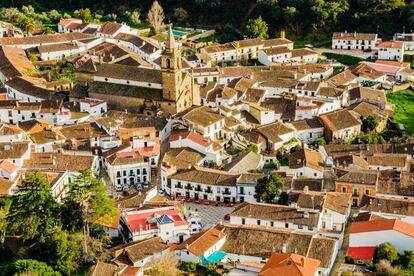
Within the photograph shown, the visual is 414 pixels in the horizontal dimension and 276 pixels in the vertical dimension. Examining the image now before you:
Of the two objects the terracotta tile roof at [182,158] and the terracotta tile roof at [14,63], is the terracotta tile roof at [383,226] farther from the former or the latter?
the terracotta tile roof at [14,63]

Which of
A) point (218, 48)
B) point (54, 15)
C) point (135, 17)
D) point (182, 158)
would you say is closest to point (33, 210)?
point (182, 158)

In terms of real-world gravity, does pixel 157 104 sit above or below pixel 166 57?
below

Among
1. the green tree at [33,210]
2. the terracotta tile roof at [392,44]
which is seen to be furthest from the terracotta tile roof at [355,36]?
the green tree at [33,210]

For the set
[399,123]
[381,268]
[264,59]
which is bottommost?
[381,268]

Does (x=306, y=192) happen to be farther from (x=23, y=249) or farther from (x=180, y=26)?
(x=180, y=26)

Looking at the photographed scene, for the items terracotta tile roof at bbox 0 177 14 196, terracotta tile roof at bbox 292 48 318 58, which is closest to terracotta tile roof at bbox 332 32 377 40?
terracotta tile roof at bbox 292 48 318 58

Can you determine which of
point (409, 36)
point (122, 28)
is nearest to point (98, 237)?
point (122, 28)
